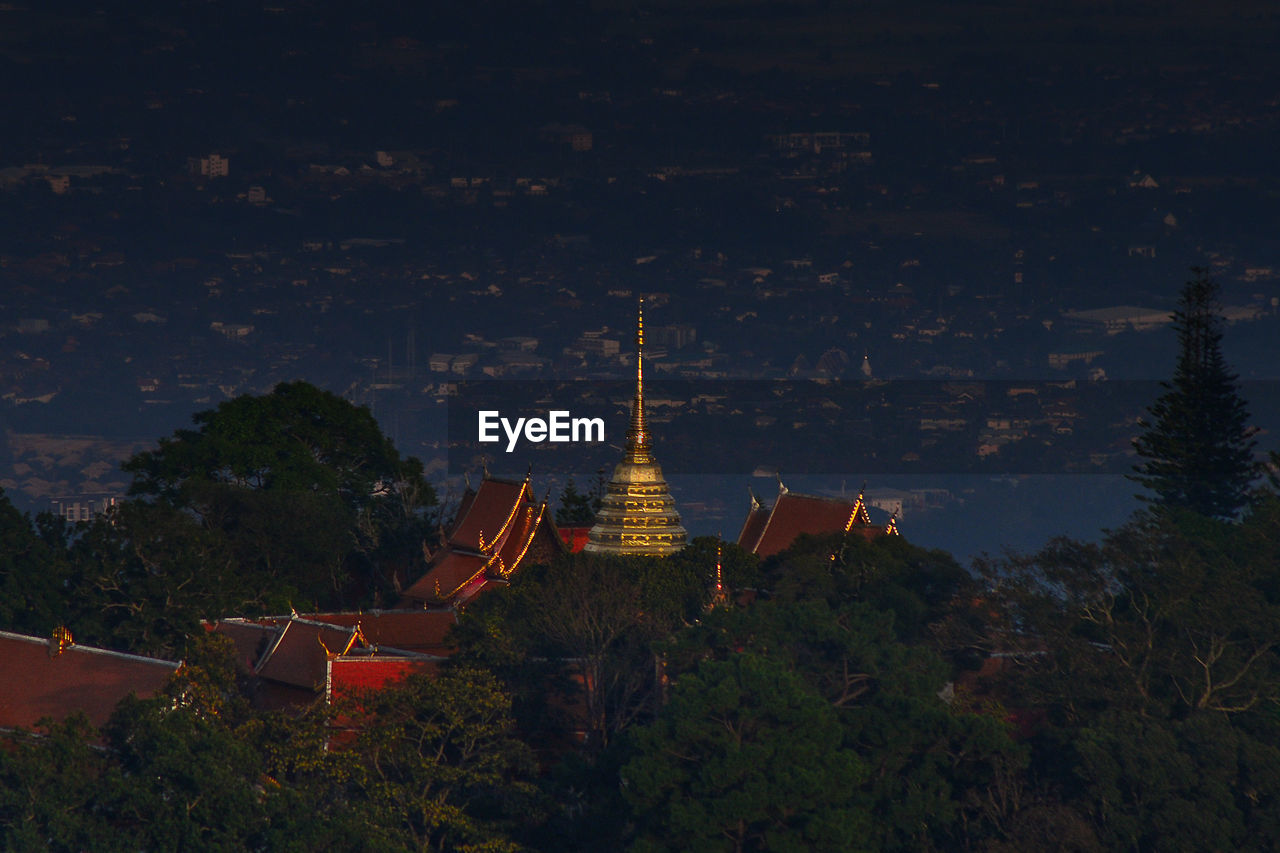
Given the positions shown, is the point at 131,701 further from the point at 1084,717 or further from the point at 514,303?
the point at 514,303

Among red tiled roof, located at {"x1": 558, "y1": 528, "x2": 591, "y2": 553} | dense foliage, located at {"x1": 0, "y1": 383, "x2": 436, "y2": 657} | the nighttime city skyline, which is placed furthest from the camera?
the nighttime city skyline

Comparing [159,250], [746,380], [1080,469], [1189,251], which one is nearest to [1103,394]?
[1080,469]

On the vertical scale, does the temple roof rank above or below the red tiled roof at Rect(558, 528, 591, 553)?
above

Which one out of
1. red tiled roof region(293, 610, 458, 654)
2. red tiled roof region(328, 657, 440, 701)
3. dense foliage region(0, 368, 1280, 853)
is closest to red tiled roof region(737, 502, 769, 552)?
dense foliage region(0, 368, 1280, 853)

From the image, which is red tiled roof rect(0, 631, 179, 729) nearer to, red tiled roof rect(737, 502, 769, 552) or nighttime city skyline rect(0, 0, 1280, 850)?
red tiled roof rect(737, 502, 769, 552)

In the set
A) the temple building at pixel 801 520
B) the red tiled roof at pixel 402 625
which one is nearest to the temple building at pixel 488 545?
the red tiled roof at pixel 402 625

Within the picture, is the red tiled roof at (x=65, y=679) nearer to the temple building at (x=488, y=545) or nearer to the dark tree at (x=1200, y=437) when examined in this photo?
the temple building at (x=488, y=545)
